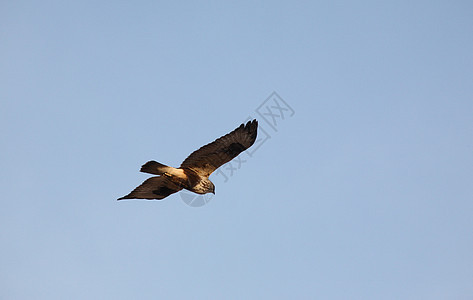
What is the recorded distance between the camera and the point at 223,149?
1041 cm

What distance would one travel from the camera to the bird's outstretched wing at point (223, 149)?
10.3 m

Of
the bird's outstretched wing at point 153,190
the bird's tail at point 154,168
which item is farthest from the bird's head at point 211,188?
the bird's tail at point 154,168

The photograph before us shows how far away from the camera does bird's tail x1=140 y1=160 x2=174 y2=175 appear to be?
977 cm

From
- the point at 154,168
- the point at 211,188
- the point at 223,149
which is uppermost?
the point at 154,168

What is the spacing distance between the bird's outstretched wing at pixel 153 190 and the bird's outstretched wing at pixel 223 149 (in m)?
0.64

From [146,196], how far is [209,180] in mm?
1489

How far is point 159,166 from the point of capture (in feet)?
32.5

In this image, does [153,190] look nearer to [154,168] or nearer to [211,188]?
[154,168]

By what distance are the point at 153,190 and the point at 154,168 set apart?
3.51 feet

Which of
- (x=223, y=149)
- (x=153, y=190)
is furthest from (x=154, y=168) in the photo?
(x=223, y=149)

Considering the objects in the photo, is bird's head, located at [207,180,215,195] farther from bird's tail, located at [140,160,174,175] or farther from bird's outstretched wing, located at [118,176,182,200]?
bird's tail, located at [140,160,174,175]

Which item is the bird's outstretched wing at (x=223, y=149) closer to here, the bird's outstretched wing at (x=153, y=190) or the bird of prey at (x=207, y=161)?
the bird of prey at (x=207, y=161)

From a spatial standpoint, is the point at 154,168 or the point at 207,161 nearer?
the point at 154,168

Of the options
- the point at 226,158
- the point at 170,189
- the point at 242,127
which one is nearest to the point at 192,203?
the point at 170,189
